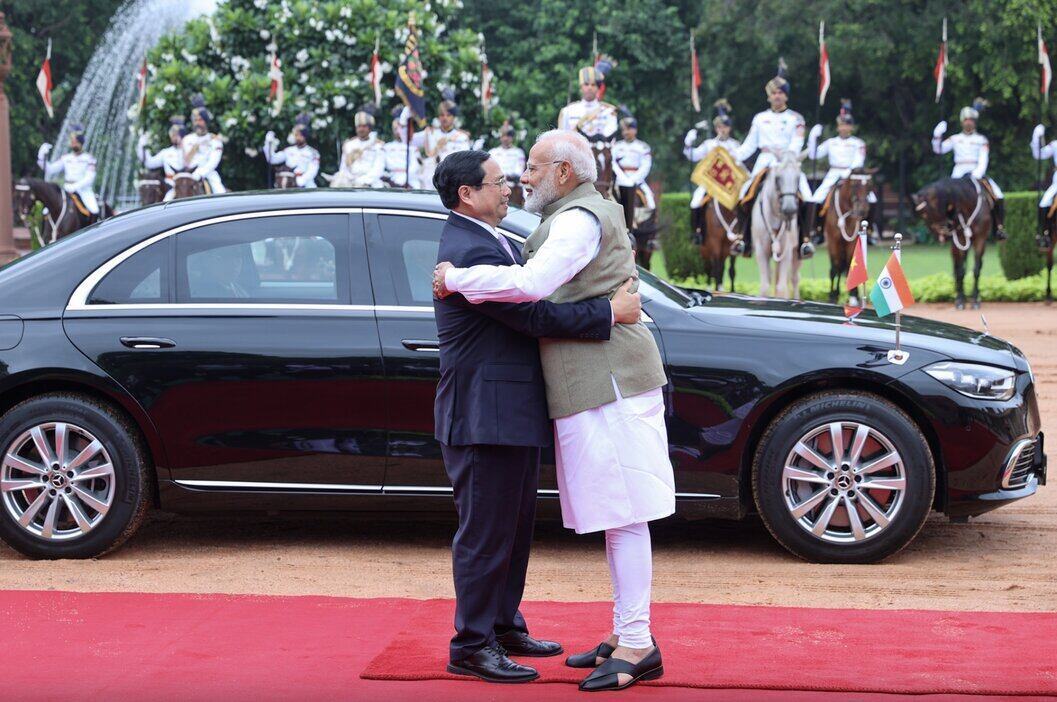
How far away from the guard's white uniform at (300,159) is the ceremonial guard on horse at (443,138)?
6.82 feet

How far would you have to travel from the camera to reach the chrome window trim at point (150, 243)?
266 inches

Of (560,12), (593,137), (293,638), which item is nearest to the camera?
(293,638)

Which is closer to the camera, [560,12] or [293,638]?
[293,638]

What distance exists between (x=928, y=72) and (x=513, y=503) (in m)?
45.6

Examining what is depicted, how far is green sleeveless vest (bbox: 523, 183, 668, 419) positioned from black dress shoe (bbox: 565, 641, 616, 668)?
82cm

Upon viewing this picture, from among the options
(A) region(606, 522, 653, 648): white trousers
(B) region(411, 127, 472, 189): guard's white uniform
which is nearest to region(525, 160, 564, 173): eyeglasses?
(A) region(606, 522, 653, 648): white trousers

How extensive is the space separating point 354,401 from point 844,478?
2165 millimetres

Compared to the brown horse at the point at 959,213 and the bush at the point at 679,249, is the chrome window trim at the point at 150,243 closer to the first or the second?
the brown horse at the point at 959,213

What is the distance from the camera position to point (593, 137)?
68.7 ft

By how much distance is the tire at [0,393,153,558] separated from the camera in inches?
262

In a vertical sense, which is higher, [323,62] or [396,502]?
[323,62]

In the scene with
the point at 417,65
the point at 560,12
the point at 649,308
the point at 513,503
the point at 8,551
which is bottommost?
the point at 8,551

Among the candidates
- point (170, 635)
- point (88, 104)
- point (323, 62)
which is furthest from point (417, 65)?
point (88, 104)

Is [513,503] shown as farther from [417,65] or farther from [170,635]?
[417,65]
